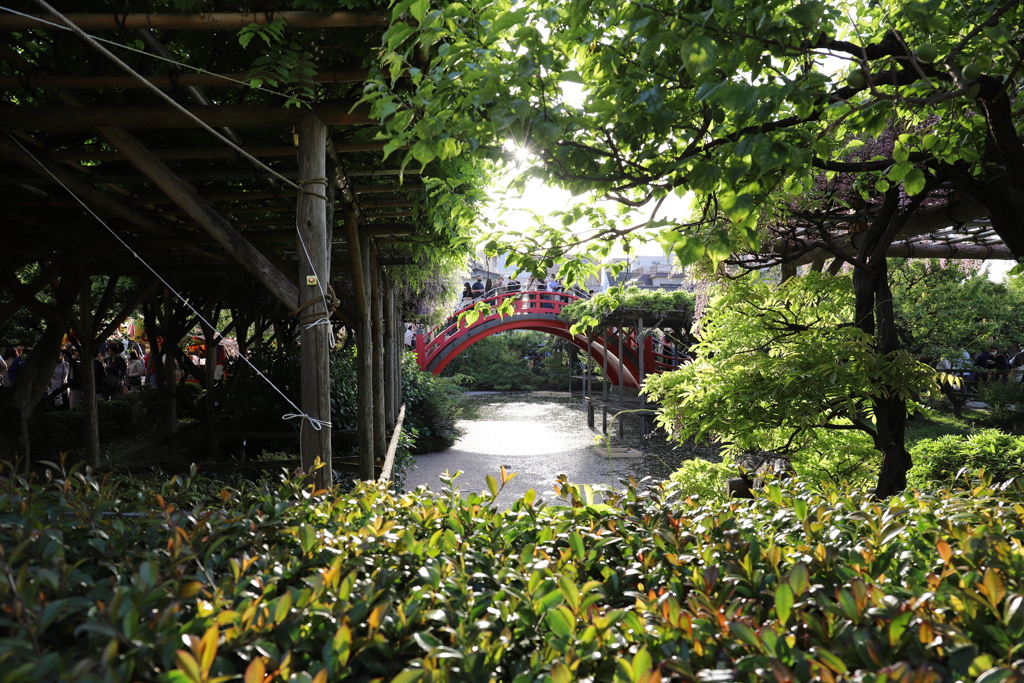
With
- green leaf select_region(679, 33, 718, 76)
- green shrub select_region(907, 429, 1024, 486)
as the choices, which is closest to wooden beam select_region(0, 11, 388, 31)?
green leaf select_region(679, 33, 718, 76)

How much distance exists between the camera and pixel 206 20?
286cm

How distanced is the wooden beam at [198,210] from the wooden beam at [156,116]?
59mm

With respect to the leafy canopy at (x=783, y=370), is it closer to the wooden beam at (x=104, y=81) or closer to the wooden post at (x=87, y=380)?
the wooden beam at (x=104, y=81)

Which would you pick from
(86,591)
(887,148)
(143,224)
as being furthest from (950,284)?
(86,591)

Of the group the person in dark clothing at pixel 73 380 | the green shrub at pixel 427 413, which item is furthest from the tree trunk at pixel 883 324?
the person in dark clothing at pixel 73 380

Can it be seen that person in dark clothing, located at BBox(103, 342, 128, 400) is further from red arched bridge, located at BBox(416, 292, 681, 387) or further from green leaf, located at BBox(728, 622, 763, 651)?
green leaf, located at BBox(728, 622, 763, 651)

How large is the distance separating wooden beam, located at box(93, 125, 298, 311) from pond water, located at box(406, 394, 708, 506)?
4889 mm

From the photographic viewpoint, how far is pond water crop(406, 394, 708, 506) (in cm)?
1006

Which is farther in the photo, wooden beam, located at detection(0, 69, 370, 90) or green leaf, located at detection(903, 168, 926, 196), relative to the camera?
wooden beam, located at detection(0, 69, 370, 90)

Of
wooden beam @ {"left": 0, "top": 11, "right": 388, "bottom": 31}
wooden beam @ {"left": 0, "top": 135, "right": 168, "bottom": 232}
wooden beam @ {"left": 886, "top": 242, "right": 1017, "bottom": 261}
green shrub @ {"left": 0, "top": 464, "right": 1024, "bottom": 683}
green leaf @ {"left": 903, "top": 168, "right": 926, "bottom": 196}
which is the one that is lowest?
green shrub @ {"left": 0, "top": 464, "right": 1024, "bottom": 683}

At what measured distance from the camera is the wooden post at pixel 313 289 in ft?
11.5

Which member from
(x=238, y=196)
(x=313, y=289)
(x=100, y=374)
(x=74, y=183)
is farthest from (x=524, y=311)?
(x=313, y=289)

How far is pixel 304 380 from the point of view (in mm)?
3627

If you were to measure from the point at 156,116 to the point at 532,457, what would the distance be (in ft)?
32.9
